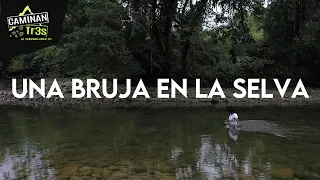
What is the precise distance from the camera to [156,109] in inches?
657

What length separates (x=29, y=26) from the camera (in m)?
3.24

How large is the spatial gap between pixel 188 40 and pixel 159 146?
1059 cm

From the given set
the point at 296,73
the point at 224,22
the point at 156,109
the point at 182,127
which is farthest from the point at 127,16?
the point at 296,73

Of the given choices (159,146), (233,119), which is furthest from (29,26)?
(233,119)

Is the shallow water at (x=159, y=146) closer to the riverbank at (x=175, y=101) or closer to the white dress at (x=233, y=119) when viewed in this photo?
the white dress at (x=233, y=119)

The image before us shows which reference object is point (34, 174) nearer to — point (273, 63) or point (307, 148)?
point (307, 148)

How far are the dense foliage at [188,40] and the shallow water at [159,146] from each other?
4.31 metres

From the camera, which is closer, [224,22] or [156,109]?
[156,109]

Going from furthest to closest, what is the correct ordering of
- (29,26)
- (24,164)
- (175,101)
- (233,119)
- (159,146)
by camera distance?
(175,101) → (233,119) → (159,146) → (24,164) → (29,26)

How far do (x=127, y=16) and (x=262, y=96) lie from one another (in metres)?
8.40

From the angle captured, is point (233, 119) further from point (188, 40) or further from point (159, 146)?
point (188, 40)

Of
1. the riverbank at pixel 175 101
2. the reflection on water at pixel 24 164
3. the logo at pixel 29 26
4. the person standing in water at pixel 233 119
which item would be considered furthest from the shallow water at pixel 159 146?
the logo at pixel 29 26

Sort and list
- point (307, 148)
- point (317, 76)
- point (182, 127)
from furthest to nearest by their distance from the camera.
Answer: point (317, 76), point (182, 127), point (307, 148)

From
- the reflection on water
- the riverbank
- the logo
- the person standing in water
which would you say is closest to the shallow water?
the reflection on water
